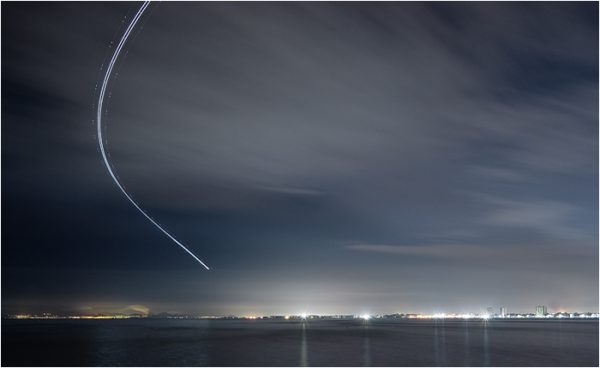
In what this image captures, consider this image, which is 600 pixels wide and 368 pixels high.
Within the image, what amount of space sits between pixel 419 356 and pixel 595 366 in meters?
22.4

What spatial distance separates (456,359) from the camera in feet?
226

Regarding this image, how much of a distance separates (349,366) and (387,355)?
15320 mm

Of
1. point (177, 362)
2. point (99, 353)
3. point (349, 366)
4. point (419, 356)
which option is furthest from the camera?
point (99, 353)

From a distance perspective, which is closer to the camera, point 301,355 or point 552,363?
point 552,363

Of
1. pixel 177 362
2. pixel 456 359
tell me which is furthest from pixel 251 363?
pixel 456 359

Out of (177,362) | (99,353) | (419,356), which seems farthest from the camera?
(99,353)

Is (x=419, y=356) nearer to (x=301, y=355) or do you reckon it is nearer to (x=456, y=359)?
(x=456, y=359)

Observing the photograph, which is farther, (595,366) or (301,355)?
(301,355)

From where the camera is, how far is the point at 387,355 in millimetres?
75375

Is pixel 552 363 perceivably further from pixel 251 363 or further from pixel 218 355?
pixel 218 355

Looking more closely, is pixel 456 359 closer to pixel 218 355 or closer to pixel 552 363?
pixel 552 363

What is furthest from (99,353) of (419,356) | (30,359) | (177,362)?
(419,356)

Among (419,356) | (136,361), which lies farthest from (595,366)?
(136,361)

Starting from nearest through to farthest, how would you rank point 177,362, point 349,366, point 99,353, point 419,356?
point 349,366, point 177,362, point 419,356, point 99,353
